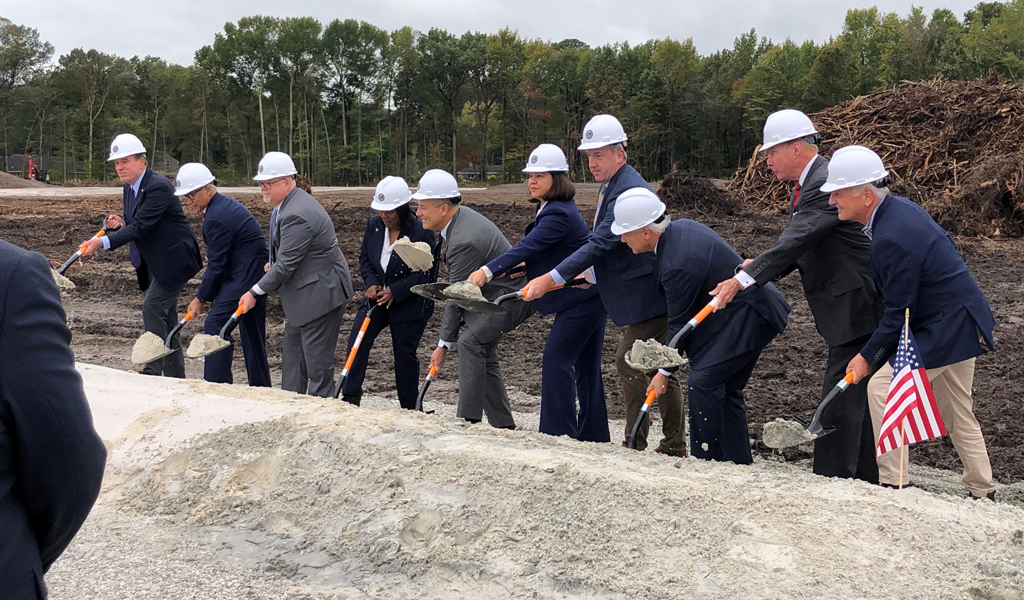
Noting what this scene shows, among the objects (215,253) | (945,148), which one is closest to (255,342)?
(215,253)

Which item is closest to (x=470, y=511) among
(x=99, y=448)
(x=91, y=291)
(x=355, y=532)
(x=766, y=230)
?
(x=355, y=532)

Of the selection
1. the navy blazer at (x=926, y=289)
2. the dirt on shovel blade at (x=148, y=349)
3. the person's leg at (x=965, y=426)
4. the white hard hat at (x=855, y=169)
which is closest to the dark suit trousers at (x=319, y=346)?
the dirt on shovel blade at (x=148, y=349)

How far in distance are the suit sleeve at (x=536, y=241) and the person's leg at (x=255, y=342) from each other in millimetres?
2013

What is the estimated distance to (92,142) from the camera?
5088 centimetres

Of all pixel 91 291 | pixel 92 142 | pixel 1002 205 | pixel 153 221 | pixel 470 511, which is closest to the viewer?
pixel 470 511

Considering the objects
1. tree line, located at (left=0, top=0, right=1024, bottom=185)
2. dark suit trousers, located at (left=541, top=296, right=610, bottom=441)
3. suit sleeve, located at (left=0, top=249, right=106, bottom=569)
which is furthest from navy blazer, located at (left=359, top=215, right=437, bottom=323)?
tree line, located at (left=0, top=0, right=1024, bottom=185)

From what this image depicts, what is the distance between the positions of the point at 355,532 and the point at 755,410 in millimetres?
3994

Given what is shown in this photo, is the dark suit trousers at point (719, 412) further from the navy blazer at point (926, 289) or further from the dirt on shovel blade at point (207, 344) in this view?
the dirt on shovel blade at point (207, 344)

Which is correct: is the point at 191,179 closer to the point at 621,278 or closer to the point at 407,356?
the point at 407,356

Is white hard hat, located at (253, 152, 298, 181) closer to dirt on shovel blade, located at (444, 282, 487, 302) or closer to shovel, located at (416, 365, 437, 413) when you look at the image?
dirt on shovel blade, located at (444, 282, 487, 302)

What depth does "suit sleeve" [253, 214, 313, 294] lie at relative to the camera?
19.3ft

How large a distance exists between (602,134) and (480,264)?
113 centimetres

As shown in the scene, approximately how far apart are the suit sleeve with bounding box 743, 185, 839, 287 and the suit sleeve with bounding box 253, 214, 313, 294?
2.94m

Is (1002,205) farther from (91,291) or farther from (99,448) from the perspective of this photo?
(99,448)
